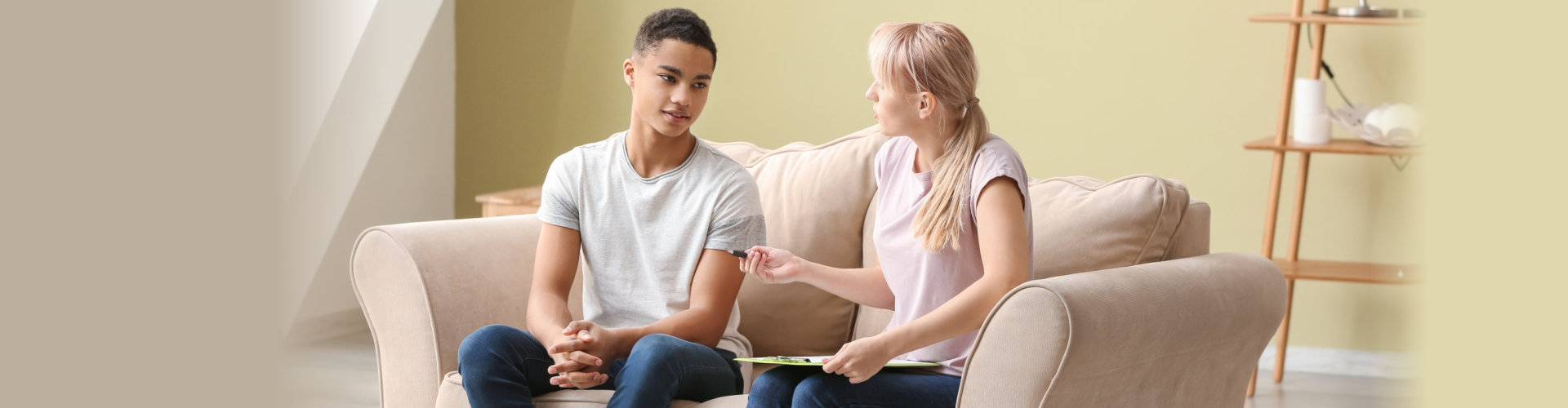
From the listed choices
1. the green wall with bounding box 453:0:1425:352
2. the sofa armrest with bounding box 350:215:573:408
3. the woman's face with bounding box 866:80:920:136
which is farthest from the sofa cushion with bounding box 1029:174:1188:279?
the green wall with bounding box 453:0:1425:352

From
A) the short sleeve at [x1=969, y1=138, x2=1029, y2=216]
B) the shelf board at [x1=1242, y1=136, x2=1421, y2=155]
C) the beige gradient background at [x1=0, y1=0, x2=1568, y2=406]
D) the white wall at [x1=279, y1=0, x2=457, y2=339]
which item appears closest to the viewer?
the beige gradient background at [x1=0, y1=0, x2=1568, y2=406]

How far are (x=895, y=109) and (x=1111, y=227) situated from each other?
0.39 metres

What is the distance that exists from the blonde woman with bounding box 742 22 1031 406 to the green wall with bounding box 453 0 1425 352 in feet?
6.36


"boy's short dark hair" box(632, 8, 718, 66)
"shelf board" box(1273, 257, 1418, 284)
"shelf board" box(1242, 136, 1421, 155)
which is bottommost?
"shelf board" box(1273, 257, 1418, 284)

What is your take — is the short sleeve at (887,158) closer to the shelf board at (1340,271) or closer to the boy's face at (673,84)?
the boy's face at (673,84)

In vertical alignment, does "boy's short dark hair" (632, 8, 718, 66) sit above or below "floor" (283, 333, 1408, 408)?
above

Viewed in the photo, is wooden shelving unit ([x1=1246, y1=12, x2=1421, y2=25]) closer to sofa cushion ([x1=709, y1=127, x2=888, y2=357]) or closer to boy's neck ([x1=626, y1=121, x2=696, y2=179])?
sofa cushion ([x1=709, y1=127, x2=888, y2=357])

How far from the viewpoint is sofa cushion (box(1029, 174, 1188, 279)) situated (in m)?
1.54

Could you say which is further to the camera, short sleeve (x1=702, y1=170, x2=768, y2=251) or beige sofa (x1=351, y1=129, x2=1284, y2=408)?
short sleeve (x1=702, y1=170, x2=768, y2=251)

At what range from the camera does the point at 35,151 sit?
0.52 ft

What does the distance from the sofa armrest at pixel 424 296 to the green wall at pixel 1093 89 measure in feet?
6.25

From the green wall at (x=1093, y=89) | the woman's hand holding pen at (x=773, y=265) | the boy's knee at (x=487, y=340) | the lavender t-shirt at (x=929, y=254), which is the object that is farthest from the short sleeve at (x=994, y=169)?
the green wall at (x=1093, y=89)

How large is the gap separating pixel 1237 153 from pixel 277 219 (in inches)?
126

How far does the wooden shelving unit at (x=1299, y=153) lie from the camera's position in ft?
9.21
